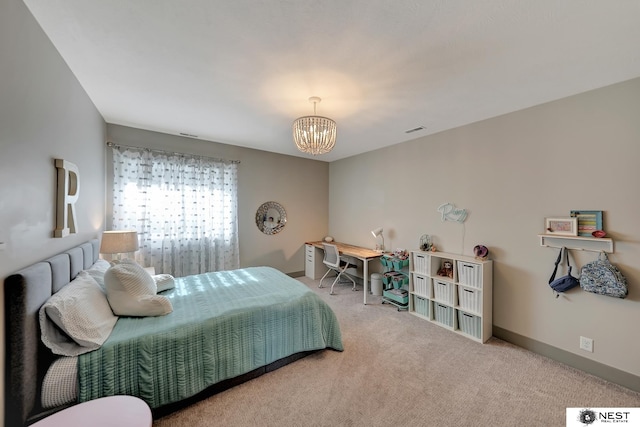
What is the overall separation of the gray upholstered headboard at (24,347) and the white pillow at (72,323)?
47mm

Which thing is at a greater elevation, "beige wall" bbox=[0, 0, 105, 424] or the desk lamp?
"beige wall" bbox=[0, 0, 105, 424]

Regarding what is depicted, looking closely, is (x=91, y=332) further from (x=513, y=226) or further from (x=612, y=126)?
(x=612, y=126)

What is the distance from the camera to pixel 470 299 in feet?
8.79

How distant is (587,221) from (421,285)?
1.70 metres

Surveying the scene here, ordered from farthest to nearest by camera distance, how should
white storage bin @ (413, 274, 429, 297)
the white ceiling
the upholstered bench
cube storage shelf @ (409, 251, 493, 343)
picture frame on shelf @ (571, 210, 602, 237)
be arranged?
1. white storage bin @ (413, 274, 429, 297)
2. cube storage shelf @ (409, 251, 493, 343)
3. picture frame on shelf @ (571, 210, 602, 237)
4. the white ceiling
5. the upholstered bench

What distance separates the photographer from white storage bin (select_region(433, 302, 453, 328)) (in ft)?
9.41

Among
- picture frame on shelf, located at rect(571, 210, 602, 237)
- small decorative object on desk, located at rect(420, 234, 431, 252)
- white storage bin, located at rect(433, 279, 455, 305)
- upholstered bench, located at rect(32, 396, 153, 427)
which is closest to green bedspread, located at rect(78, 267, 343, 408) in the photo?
upholstered bench, located at rect(32, 396, 153, 427)

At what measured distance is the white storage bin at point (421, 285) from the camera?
3.11 m

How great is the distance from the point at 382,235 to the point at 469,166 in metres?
1.68

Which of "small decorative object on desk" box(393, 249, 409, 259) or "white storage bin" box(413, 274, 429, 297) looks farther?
"small decorative object on desk" box(393, 249, 409, 259)

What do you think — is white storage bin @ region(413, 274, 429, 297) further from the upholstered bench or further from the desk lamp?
the upholstered bench

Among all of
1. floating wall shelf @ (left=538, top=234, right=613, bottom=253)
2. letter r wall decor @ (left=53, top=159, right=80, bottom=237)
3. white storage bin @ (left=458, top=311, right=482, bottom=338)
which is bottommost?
white storage bin @ (left=458, top=311, right=482, bottom=338)

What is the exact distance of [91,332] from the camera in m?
1.43

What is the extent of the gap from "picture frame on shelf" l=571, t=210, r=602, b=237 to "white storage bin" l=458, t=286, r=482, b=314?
1021 millimetres
